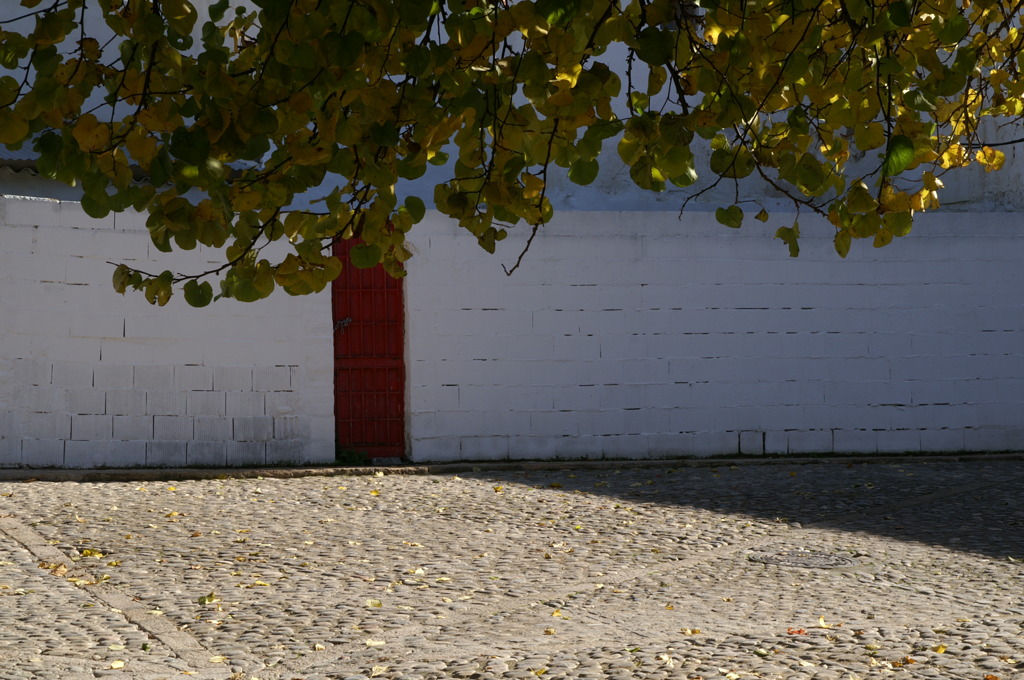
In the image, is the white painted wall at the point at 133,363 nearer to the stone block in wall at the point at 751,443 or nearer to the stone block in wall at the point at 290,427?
the stone block in wall at the point at 290,427

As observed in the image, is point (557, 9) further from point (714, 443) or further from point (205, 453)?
point (714, 443)

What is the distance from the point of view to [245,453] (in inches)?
375

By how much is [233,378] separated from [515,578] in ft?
14.2

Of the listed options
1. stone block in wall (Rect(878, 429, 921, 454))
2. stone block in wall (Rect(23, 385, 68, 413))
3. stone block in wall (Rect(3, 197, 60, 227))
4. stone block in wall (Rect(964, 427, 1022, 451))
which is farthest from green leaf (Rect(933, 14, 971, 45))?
stone block in wall (Rect(964, 427, 1022, 451))

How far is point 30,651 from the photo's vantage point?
172 inches

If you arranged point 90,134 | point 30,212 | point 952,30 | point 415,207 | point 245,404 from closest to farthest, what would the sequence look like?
point 90,134 < point 952,30 < point 415,207 < point 30,212 < point 245,404

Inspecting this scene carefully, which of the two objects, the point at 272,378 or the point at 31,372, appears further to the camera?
the point at 272,378

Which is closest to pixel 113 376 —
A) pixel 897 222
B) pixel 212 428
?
pixel 212 428

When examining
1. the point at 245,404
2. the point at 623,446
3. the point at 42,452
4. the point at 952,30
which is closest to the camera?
the point at 952,30

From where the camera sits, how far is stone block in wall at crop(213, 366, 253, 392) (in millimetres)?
9438

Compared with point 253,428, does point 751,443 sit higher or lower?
lower

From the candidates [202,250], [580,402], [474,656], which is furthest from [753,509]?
[202,250]

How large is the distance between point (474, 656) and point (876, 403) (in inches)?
284

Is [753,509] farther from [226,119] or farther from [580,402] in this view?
[226,119]
